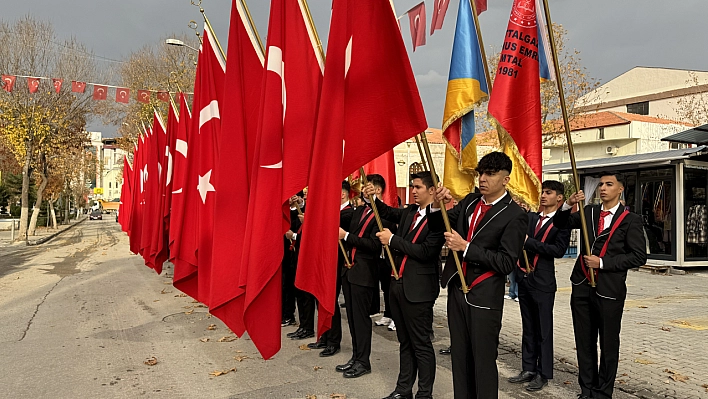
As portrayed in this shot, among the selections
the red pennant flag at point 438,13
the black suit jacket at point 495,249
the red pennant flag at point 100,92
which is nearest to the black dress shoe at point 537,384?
the black suit jacket at point 495,249

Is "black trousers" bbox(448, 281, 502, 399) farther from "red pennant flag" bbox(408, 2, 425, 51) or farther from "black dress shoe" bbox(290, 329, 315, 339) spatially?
"red pennant flag" bbox(408, 2, 425, 51)

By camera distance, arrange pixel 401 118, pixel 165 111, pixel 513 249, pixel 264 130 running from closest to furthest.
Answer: pixel 513 249 < pixel 401 118 < pixel 264 130 < pixel 165 111

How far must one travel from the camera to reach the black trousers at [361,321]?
19.2ft

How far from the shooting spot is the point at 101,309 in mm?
9461

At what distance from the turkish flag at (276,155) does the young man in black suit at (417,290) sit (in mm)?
749

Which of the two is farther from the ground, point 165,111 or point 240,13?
point 165,111

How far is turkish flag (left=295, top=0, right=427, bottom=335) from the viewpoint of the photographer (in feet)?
13.6

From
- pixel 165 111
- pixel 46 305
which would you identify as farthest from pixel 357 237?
pixel 165 111

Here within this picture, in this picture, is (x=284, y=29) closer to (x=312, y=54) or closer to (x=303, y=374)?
(x=312, y=54)

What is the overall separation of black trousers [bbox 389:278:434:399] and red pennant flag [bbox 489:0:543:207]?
1.50m

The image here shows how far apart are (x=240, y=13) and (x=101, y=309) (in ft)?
21.2

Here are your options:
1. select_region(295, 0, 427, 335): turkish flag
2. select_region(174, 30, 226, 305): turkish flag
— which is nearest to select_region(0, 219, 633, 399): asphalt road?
select_region(174, 30, 226, 305): turkish flag

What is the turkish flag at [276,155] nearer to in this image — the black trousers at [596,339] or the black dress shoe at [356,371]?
the black dress shoe at [356,371]

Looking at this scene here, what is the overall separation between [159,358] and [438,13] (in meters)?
6.75
